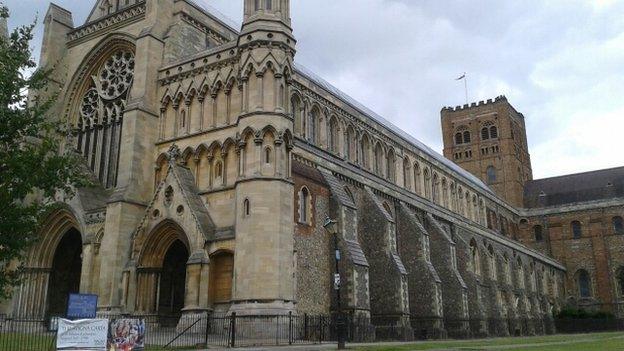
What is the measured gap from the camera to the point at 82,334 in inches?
584


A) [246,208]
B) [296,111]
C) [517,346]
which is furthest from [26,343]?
[296,111]

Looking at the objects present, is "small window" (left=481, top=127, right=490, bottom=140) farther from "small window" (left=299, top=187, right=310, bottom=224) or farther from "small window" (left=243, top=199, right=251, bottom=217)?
"small window" (left=243, top=199, right=251, bottom=217)

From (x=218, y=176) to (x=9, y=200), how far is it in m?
11.3

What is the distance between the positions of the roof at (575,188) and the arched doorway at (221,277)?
2259 inches

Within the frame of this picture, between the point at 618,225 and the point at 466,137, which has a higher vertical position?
the point at 466,137

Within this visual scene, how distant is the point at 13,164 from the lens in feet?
57.5

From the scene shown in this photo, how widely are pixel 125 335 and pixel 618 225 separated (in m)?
64.1

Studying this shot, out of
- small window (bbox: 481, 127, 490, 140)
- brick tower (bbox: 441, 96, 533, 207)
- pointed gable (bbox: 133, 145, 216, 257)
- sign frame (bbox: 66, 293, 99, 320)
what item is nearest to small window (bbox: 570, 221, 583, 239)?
brick tower (bbox: 441, 96, 533, 207)

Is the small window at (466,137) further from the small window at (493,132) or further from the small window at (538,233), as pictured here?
the small window at (538,233)

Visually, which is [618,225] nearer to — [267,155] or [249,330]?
[267,155]

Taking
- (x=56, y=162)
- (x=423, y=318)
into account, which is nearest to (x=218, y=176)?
(x=56, y=162)

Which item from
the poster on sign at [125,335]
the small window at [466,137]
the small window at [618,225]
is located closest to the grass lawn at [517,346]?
the poster on sign at [125,335]

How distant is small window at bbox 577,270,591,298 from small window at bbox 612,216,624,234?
582 centimetres

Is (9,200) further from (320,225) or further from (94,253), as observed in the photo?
(320,225)
